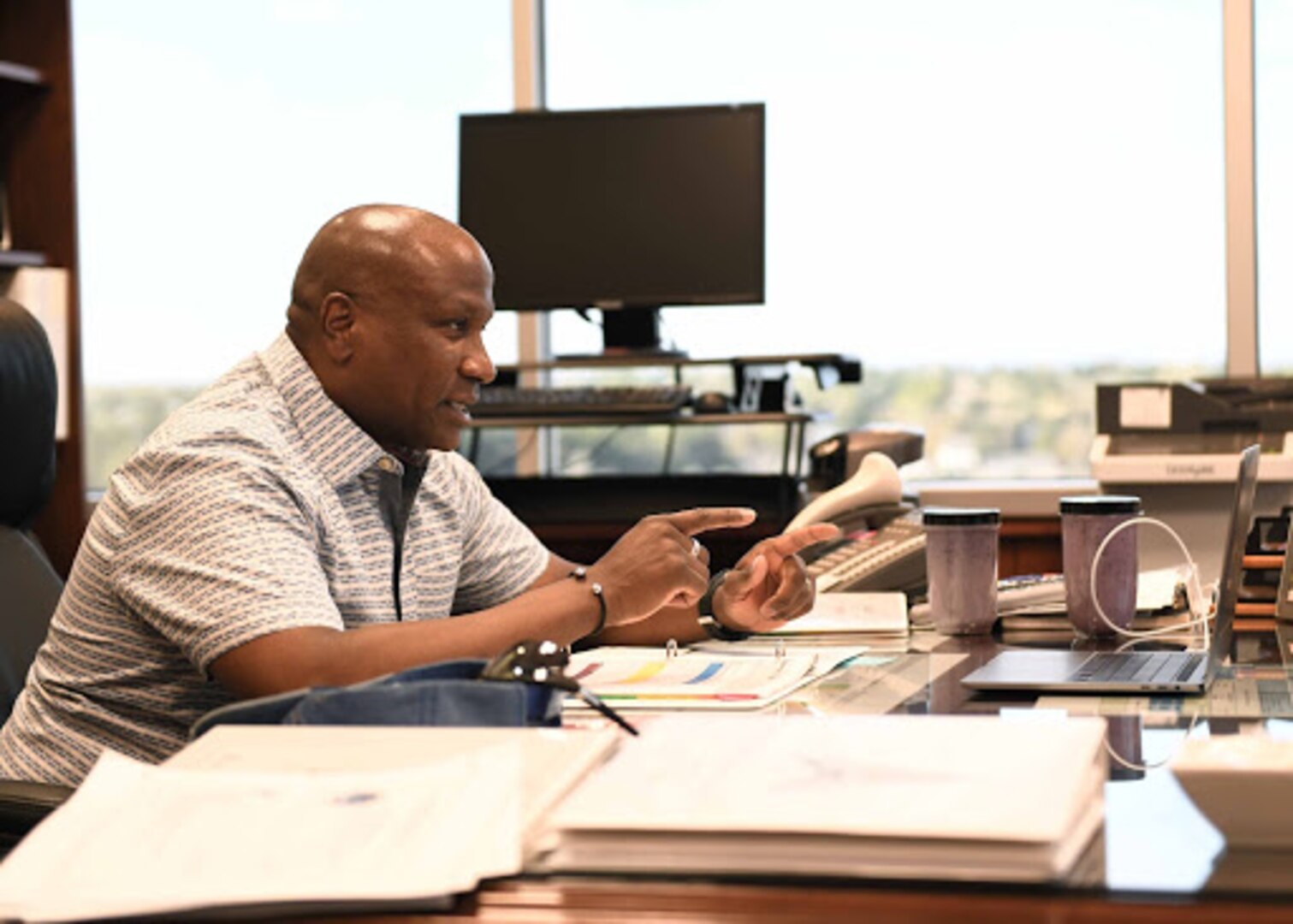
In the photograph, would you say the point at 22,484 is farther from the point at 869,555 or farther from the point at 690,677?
the point at 869,555

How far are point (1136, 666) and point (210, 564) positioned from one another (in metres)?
0.87

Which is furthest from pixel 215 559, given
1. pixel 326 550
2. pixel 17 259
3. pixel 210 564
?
pixel 17 259

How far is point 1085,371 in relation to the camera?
411 centimetres

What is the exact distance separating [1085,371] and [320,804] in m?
3.34

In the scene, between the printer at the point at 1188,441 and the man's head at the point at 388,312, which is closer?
the man's head at the point at 388,312

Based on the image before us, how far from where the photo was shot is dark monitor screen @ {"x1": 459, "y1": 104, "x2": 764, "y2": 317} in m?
3.72

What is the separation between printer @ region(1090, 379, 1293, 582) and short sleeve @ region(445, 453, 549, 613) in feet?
Result: 4.48

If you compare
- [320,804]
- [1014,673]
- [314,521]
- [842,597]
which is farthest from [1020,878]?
[842,597]

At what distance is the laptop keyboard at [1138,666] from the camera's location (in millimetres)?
1604

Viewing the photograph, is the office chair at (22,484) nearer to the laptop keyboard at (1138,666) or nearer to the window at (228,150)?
the laptop keyboard at (1138,666)

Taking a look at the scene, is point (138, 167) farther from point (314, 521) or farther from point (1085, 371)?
point (314, 521)

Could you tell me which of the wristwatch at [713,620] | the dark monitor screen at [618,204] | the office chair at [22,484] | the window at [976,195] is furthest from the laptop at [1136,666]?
the window at [976,195]

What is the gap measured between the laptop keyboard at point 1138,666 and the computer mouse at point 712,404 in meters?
1.88

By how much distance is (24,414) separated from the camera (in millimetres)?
2107
